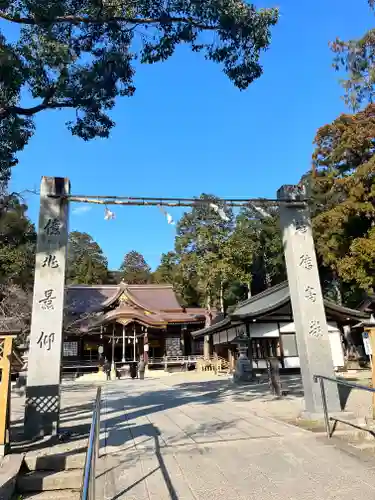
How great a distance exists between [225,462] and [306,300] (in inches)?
137

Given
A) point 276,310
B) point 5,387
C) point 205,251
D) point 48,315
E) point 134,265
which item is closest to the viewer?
point 5,387

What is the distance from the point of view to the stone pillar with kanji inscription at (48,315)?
5.50 metres

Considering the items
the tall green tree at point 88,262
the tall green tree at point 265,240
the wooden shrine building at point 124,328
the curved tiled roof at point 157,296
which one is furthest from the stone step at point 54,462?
the tall green tree at point 88,262

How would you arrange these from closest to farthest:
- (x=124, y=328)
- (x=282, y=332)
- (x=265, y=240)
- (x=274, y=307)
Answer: (x=274, y=307)
(x=282, y=332)
(x=124, y=328)
(x=265, y=240)

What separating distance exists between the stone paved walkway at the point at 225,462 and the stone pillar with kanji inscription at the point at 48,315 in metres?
1.06

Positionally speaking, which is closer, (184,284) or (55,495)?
(55,495)

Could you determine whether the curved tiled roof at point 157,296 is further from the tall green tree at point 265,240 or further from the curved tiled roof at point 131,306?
the tall green tree at point 265,240

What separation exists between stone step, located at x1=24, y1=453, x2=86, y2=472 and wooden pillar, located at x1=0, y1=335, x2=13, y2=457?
40 cm

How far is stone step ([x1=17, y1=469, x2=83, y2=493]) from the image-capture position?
4227 mm

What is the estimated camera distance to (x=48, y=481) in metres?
4.30

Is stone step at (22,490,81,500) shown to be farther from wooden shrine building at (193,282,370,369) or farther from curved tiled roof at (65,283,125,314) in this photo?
curved tiled roof at (65,283,125,314)

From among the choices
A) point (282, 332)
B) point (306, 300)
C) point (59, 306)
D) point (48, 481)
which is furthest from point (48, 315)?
point (282, 332)

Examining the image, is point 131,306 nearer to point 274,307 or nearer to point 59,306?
point 274,307

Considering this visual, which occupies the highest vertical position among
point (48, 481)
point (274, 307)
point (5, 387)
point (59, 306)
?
point (274, 307)
